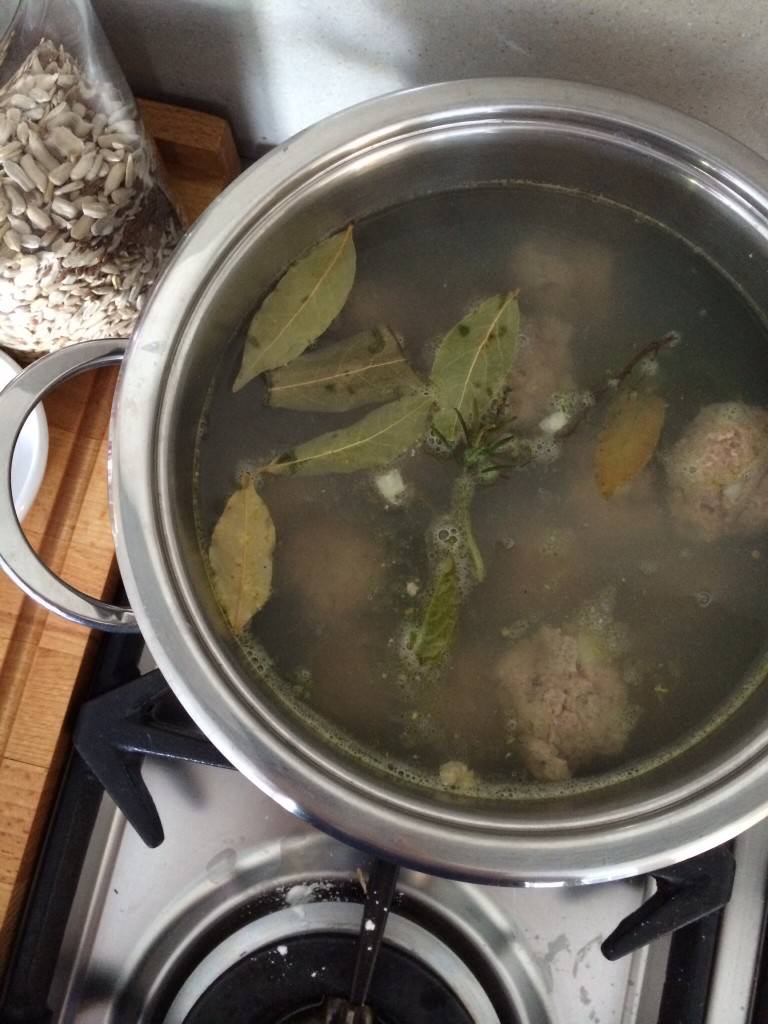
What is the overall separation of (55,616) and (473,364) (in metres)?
0.40

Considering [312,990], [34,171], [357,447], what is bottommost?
[312,990]

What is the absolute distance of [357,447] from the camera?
65 cm

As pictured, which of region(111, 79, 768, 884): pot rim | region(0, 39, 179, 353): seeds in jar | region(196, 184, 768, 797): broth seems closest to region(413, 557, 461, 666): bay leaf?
region(196, 184, 768, 797): broth

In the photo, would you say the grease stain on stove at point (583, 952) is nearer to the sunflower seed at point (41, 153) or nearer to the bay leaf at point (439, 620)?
the bay leaf at point (439, 620)

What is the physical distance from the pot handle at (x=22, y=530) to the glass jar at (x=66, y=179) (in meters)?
0.09

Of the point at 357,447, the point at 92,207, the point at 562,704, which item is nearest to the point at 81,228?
the point at 92,207

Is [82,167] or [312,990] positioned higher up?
[82,167]

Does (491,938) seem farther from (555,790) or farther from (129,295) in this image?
(129,295)

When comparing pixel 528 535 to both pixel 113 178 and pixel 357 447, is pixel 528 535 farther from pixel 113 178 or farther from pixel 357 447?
pixel 113 178

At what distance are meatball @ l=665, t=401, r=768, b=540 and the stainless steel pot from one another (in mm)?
106

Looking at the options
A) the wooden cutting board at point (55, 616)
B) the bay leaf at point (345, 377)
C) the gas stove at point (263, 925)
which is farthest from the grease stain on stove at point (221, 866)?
the bay leaf at point (345, 377)

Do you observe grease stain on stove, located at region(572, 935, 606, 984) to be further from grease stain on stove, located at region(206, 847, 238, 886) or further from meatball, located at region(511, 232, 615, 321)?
meatball, located at region(511, 232, 615, 321)

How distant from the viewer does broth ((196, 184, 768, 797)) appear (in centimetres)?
61

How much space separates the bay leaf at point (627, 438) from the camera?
66cm
